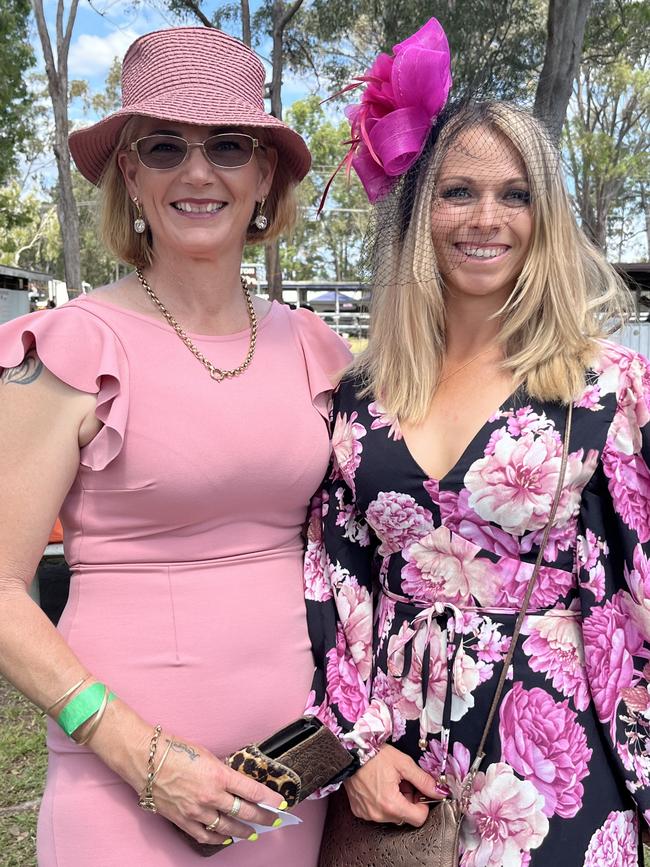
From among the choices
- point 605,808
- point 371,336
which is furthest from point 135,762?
point 371,336

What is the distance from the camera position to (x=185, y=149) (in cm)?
189

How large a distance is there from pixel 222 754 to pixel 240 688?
0.15 m

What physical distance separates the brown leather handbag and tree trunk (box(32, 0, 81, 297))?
54.8 ft

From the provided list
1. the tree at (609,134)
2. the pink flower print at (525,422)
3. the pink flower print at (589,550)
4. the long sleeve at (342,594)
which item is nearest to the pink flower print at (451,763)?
the long sleeve at (342,594)

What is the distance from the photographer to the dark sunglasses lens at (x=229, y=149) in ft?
6.27

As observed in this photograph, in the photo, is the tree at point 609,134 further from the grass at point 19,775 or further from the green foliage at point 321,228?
the grass at point 19,775

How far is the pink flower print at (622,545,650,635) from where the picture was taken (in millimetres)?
1709

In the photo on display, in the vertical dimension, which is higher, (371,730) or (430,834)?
(371,730)

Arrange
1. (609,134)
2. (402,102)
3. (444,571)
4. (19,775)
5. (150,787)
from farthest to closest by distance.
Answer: (609,134) → (19,775) → (402,102) → (444,571) → (150,787)

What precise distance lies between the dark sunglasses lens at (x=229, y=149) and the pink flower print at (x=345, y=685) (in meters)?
1.20

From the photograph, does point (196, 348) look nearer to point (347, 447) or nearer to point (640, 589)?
point (347, 447)

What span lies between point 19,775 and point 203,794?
2.88 metres

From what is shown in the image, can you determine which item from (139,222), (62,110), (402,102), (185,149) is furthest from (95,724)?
(62,110)

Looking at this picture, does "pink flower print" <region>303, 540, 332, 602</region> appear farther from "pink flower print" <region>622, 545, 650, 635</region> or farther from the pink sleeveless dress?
"pink flower print" <region>622, 545, 650, 635</region>
